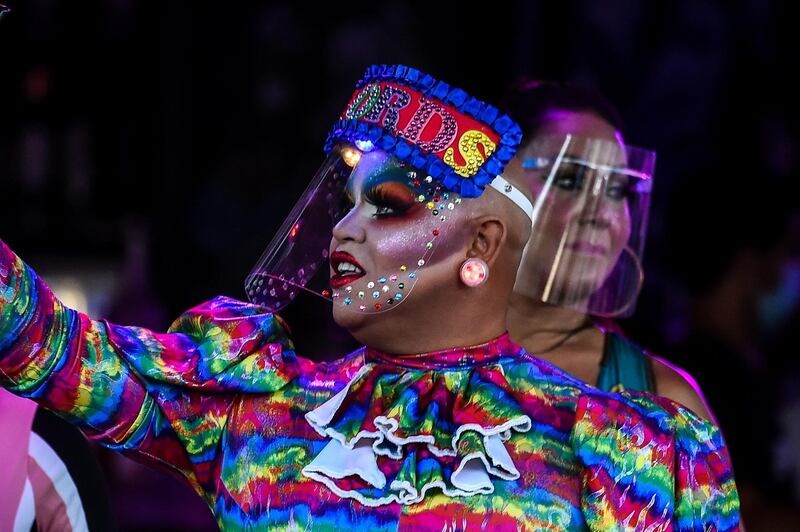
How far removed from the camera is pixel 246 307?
2127 millimetres

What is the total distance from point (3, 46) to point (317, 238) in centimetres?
376

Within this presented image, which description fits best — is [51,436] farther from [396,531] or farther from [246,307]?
[396,531]

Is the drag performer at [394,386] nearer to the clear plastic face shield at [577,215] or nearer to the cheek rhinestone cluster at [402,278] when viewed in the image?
the cheek rhinestone cluster at [402,278]

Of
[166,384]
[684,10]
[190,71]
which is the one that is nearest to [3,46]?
[190,71]

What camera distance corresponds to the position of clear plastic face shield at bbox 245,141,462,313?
2.07m

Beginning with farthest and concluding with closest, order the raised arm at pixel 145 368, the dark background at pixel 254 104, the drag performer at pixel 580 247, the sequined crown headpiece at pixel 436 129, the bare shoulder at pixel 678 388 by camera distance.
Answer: the dark background at pixel 254 104
the drag performer at pixel 580 247
the bare shoulder at pixel 678 388
the sequined crown headpiece at pixel 436 129
the raised arm at pixel 145 368

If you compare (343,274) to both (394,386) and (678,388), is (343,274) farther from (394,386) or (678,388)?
(678,388)

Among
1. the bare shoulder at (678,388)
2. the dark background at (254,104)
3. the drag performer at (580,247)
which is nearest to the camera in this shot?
the bare shoulder at (678,388)

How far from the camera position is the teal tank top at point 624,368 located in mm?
2690

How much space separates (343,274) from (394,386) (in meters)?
0.19

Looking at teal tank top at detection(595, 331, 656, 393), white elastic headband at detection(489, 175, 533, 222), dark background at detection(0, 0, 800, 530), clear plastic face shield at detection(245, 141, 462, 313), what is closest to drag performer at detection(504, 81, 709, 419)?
teal tank top at detection(595, 331, 656, 393)

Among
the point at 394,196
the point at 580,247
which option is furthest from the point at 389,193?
the point at 580,247

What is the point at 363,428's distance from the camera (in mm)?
2041

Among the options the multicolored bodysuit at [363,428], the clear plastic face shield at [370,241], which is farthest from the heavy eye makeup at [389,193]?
the multicolored bodysuit at [363,428]
